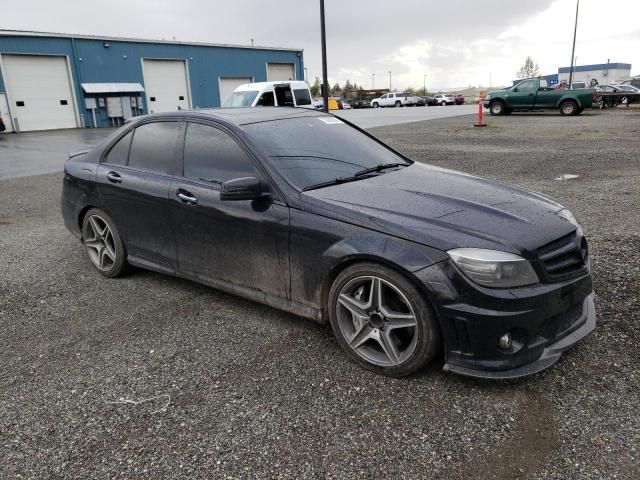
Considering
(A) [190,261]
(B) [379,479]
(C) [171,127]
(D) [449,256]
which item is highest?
(C) [171,127]

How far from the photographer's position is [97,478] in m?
2.34

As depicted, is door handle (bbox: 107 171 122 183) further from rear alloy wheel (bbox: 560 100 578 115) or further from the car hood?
rear alloy wheel (bbox: 560 100 578 115)

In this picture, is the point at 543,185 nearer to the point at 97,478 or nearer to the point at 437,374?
the point at 437,374

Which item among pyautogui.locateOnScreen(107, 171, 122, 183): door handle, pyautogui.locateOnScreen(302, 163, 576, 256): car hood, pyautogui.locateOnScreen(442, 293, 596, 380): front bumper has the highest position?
pyautogui.locateOnScreen(107, 171, 122, 183): door handle

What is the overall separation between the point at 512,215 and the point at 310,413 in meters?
1.62

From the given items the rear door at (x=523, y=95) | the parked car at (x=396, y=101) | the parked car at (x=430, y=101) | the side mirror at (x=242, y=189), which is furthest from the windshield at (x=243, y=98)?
the parked car at (x=430, y=101)

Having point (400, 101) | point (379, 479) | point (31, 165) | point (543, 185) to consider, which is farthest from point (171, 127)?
point (400, 101)

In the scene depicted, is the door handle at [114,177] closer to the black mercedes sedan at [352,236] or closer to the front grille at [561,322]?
the black mercedes sedan at [352,236]

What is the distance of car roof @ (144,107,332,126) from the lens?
3.96 metres

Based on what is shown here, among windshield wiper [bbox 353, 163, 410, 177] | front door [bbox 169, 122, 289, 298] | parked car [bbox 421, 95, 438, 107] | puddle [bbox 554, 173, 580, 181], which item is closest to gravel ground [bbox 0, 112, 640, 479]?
front door [bbox 169, 122, 289, 298]

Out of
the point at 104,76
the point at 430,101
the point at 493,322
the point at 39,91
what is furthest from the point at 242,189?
the point at 430,101

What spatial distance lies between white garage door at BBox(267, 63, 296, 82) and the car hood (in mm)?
43083

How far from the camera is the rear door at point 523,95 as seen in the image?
24.5 metres

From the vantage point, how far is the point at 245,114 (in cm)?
412
